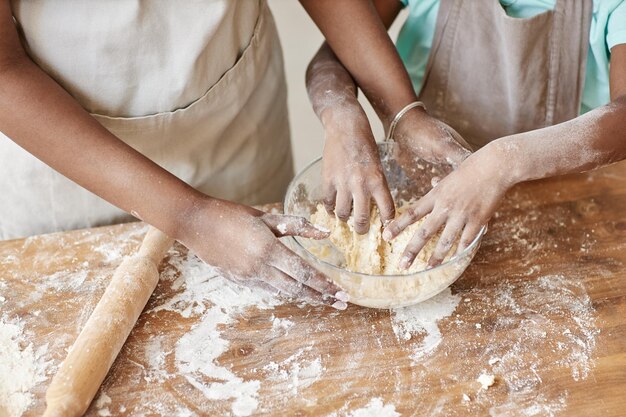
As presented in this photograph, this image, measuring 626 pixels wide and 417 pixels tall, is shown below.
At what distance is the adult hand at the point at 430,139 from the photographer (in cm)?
115

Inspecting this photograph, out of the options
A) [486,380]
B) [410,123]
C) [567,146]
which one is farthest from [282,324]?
[567,146]

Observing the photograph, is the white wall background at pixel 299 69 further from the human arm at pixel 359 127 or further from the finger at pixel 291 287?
the finger at pixel 291 287

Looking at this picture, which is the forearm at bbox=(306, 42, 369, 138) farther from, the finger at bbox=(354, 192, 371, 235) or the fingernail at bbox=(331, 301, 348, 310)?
the fingernail at bbox=(331, 301, 348, 310)

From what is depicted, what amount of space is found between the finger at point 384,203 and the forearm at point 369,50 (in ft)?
0.78

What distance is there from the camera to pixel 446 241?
102 cm

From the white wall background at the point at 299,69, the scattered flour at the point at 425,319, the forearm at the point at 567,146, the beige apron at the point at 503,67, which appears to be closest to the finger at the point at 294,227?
the scattered flour at the point at 425,319

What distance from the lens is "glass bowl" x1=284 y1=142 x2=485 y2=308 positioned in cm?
98

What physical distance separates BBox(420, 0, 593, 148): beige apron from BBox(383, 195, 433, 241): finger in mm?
489

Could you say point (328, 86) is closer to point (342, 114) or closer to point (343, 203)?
point (342, 114)

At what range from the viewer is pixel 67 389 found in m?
0.91

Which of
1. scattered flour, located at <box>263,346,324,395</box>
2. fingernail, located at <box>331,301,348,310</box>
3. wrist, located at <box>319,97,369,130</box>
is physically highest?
wrist, located at <box>319,97,369,130</box>

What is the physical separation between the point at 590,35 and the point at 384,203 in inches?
23.3

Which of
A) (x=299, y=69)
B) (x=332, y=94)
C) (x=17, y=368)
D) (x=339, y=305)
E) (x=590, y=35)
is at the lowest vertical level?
(x=299, y=69)

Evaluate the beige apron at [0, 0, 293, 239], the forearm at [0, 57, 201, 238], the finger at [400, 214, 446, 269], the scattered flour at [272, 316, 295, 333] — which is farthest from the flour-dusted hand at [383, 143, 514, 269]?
the beige apron at [0, 0, 293, 239]
